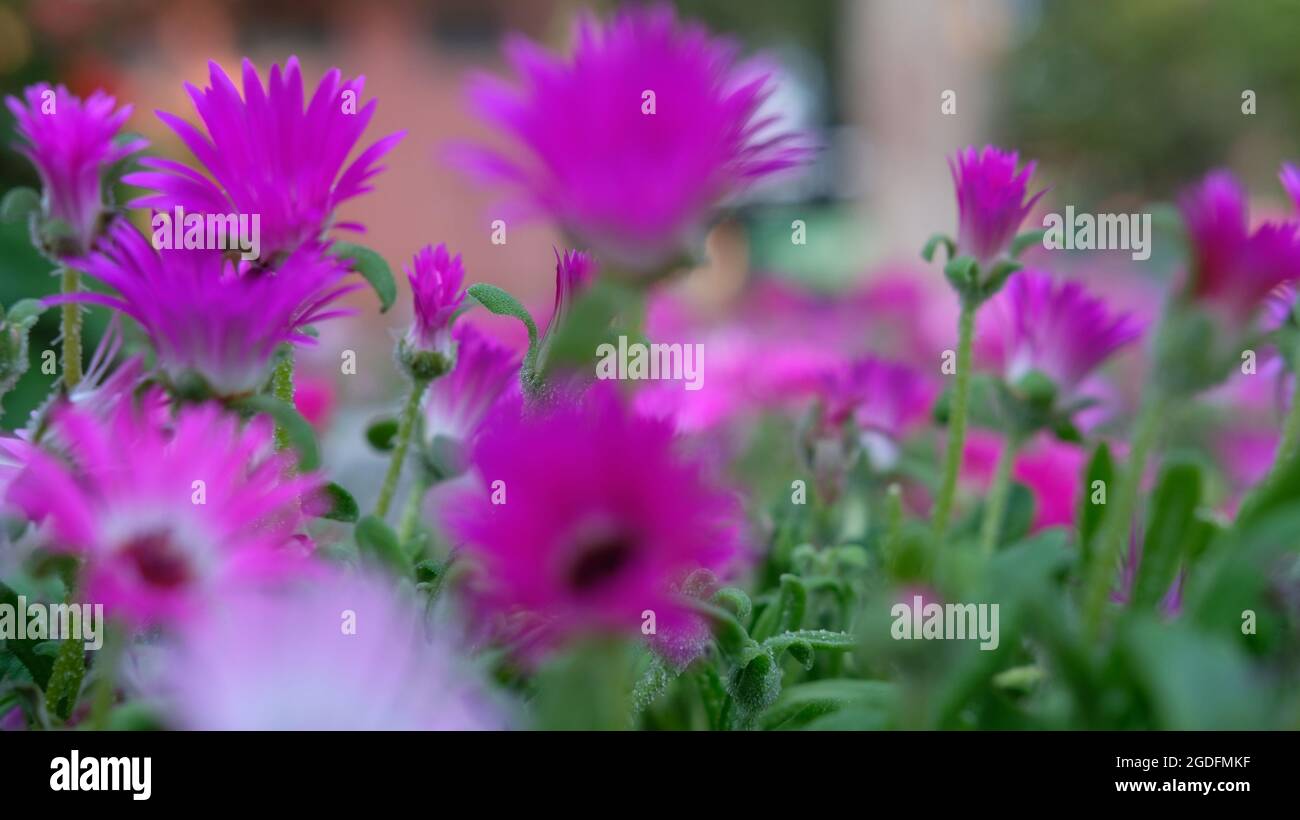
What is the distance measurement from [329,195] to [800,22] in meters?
13.8

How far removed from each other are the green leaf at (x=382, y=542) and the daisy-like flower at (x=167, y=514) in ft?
0.17

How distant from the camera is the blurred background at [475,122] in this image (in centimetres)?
229

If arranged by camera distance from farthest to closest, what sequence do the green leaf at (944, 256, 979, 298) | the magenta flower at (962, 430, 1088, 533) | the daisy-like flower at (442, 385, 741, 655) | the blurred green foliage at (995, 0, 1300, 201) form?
the blurred green foliage at (995, 0, 1300, 201) < the magenta flower at (962, 430, 1088, 533) < the green leaf at (944, 256, 979, 298) < the daisy-like flower at (442, 385, 741, 655)

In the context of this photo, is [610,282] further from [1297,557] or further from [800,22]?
[800,22]

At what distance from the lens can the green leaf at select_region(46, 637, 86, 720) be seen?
1.23 ft

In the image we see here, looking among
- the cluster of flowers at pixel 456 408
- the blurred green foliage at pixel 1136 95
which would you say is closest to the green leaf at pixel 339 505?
the cluster of flowers at pixel 456 408

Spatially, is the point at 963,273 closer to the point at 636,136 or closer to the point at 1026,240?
the point at 1026,240

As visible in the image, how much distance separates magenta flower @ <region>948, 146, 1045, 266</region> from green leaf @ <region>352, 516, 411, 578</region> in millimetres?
249

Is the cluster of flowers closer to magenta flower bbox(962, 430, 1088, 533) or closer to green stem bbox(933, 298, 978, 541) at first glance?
green stem bbox(933, 298, 978, 541)

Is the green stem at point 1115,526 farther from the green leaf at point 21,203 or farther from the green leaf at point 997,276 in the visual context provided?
the green leaf at point 21,203

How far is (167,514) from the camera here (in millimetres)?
309

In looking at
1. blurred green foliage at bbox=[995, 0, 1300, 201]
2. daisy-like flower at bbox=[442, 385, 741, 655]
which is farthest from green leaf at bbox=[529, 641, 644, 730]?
blurred green foliage at bbox=[995, 0, 1300, 201]

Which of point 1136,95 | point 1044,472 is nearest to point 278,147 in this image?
point 1044,472
